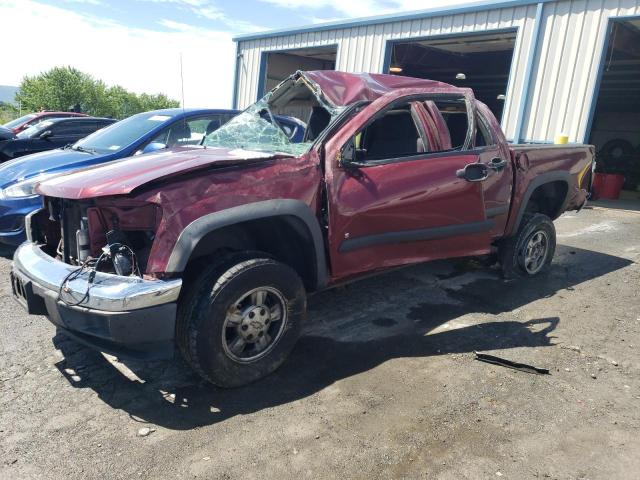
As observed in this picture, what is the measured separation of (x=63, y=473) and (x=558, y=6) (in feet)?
37.4

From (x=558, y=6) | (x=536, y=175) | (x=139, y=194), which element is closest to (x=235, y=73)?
(x=558, y=6)

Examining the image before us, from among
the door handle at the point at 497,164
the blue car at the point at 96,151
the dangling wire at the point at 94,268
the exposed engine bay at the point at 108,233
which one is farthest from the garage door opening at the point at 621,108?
the dangling wire at the point at 94,268

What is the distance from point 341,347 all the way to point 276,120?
71.5 inches

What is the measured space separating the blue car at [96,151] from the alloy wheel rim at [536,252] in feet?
11.3

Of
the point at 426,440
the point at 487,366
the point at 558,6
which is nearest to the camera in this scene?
the point at 426,440

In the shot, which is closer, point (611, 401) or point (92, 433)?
point (92, 433)

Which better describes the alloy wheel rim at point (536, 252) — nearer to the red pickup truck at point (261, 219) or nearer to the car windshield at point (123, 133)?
the red pickup truck at point (261, 219)

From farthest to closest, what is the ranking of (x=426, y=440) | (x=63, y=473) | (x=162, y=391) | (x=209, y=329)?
(x=162, y=391), (x=209, y=329), (x=426, y=440), (x=63, y=473)

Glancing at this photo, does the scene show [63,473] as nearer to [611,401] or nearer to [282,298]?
[282,298]

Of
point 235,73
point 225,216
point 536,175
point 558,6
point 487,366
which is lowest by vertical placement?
point 487,366

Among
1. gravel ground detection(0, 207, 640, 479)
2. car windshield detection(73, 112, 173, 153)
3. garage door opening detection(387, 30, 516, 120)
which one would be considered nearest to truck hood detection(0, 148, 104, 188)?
car windshield detection(73, 112, 173, 153)

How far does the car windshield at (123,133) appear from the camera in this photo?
578 centimetres

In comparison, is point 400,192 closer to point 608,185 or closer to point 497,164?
point 497,164

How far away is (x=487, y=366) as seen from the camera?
11.0 feet
